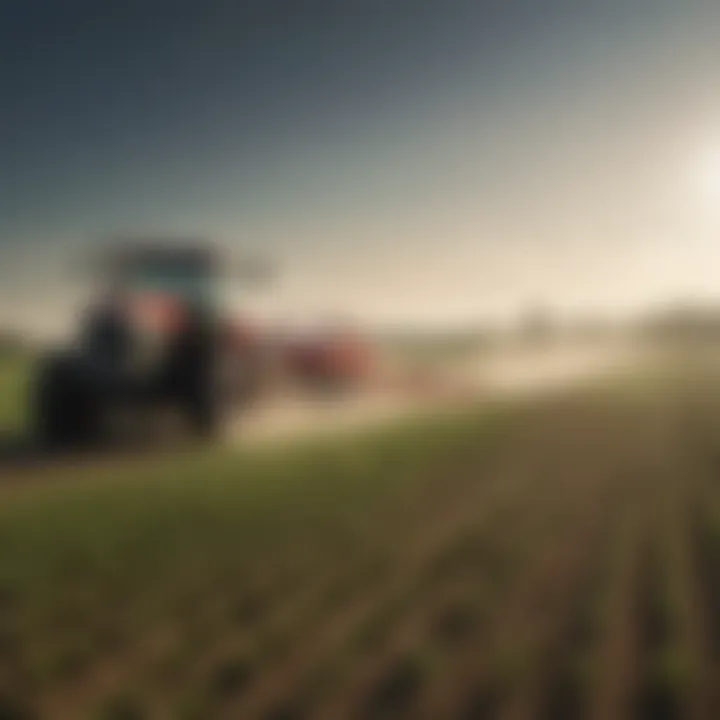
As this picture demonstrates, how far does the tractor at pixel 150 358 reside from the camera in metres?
8.89

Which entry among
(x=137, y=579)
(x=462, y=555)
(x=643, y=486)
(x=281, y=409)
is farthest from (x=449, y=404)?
(x=137, y=579)

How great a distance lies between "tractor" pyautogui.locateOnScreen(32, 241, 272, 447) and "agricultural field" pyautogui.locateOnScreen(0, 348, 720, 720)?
84 cm

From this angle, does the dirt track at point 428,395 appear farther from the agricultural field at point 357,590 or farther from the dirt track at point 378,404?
the agricultural field at point 357,590

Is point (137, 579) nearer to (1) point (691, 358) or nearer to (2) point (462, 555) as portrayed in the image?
(2) point (462, 555)

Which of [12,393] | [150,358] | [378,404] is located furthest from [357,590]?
[12,393]

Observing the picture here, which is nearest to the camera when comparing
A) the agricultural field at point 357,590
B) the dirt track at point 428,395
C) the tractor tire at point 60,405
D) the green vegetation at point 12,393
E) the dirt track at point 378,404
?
the agricultural field at point 357,590

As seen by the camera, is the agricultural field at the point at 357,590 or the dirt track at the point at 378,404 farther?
the dirt track at the point at 378,404

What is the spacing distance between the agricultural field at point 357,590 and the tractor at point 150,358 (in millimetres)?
835

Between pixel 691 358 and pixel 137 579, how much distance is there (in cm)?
3238

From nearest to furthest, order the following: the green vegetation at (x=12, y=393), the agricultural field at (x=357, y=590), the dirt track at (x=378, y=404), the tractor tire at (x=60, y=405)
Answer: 1. the agricultural field at (x=357, y=590)
2. the dirt track at (x=378, y=404)
3. the tractor tire at (x=60, y=405)
4. the green vegetation at (x=12, y=393)

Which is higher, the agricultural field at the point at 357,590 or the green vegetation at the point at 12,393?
the green vegetation at the point at 12,393

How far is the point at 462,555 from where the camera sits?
226 inches

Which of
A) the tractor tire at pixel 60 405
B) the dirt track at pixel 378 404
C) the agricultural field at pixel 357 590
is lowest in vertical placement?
the agricultural field at pixel 357 590

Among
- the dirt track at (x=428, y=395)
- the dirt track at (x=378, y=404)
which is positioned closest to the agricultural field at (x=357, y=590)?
the dirt track at (x=378, y=404)
